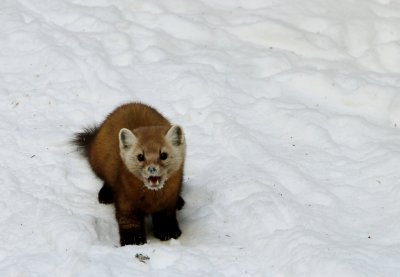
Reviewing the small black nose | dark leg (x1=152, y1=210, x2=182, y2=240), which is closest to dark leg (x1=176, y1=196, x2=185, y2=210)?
dark leg (x1=152, y1=210, x2=182, y2=240)

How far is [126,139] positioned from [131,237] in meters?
0.71

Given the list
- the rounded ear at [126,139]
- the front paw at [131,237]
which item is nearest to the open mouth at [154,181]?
the rounded ear at [126,139]

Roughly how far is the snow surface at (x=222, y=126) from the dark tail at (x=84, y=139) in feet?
0.26

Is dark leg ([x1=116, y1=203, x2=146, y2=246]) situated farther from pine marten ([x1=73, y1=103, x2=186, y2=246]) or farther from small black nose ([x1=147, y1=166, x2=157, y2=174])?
small black nose ([x1=147, y1=166, x2=157, y2=174])

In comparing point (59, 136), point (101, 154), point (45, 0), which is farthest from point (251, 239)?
point (45, 0)

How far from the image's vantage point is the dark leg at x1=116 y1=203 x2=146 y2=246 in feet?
16.3

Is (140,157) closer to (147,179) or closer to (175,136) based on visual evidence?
(147,179)

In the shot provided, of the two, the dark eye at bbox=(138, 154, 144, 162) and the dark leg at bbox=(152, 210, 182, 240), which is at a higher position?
the dark eye at bbox=(138, 154, 144, 162)

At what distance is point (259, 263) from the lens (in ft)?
15.2

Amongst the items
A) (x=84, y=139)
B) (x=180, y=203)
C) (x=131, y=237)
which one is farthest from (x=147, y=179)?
(x=84, y=139)

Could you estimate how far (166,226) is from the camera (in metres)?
5.12

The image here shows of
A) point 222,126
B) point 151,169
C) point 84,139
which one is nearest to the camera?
point 151,169

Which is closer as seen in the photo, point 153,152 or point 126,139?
point 153,152

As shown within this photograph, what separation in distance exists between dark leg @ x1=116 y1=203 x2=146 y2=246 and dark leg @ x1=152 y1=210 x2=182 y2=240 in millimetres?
138
